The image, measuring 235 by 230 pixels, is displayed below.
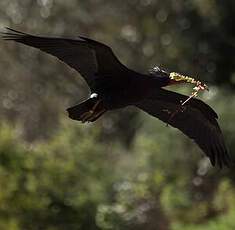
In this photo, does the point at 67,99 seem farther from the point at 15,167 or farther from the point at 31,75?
the point at 15,167

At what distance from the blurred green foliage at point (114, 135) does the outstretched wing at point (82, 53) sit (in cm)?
406

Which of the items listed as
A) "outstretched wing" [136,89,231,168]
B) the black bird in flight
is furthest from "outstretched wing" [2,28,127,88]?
"outstretched wing" [136,89,231,168]

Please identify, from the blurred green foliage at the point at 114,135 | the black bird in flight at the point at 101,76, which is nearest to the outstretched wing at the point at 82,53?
the black bird in flight at the point at 101,76

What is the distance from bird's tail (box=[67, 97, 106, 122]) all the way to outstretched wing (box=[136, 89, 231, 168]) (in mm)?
902

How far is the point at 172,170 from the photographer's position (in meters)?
11.9

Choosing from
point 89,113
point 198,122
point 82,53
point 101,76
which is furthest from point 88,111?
point 198,122

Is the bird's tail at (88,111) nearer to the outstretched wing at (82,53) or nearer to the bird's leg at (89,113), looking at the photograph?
the bird's leg at (89,113)

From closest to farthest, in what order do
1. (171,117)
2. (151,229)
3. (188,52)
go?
1. (171,117)
2. (151,229)
3. (188,52)

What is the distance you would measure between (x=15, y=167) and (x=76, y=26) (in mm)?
7005

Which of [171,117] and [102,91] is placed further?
[171,117]

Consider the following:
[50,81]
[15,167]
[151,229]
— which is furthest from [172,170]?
[50,81]

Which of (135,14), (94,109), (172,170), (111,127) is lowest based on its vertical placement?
(94,109)

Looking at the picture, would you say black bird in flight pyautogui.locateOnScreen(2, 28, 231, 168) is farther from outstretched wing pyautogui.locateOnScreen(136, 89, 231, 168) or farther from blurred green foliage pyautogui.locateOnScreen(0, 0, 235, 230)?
blurred green foliage pyautogui.locateOnScreen(0, 0, 235, 230)

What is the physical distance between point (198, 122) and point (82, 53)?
131 centimetres
